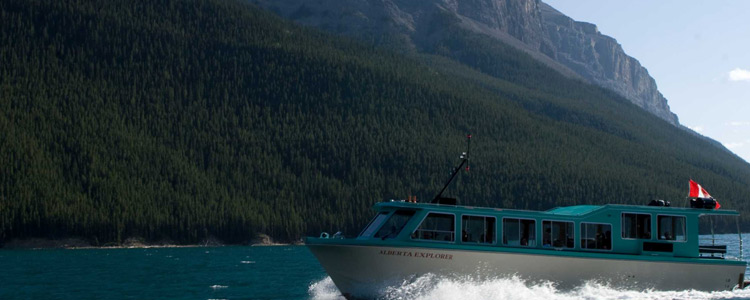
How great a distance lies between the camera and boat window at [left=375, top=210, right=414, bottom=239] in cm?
3234

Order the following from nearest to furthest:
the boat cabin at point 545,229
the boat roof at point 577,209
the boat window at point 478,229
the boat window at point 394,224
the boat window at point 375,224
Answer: the boat cabin at point 545,229 → the boat window at point 394,224 → the boat roof at point 577,209 → the boat window at point 478,229 → the boat window at point 375,224

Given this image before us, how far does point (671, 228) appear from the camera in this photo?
35.8 metres

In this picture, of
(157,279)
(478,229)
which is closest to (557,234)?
(478,229)

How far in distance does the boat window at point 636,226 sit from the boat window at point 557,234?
231cm

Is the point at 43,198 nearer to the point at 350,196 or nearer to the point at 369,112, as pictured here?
the point at 350,196

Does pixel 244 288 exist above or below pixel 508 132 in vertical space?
below

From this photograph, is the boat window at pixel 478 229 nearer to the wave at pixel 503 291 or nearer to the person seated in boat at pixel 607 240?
the wave at pixel 503 291

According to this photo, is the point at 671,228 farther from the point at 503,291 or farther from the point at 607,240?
the point at 503,291

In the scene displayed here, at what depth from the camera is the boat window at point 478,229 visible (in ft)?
108

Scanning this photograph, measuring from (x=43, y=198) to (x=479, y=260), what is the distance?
10049cm

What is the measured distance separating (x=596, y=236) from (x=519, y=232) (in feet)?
10.9

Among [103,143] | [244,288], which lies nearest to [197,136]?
[103,143]

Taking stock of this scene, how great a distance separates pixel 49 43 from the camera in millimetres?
189250

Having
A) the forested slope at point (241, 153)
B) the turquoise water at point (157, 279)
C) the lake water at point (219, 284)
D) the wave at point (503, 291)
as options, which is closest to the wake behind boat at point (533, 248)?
the wave at point (503, 291)
